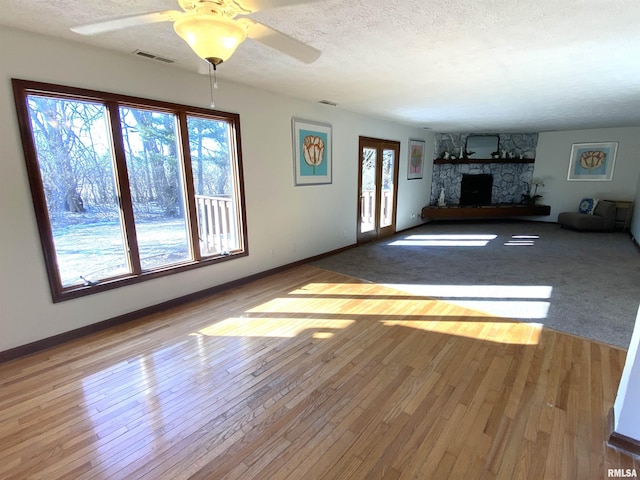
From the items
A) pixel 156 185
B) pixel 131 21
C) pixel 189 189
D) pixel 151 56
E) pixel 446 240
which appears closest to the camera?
pixel 131 21

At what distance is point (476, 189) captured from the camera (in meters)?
8.61

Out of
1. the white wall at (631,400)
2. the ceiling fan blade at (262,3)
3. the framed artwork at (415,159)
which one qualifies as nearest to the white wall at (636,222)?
the framed artwork at (415,159)

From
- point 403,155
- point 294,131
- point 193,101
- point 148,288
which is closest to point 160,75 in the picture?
point 193,101

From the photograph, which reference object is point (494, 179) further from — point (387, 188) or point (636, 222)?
point (387, 188)

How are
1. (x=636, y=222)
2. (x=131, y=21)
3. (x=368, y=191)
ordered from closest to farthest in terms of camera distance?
1. (x=131, y=21)
2. (x=636, y=222)
3. (x=368, y=191)

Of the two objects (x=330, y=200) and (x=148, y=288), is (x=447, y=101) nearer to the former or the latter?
(x=330, y=200)

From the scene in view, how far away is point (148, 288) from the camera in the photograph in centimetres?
313

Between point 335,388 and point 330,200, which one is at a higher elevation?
point 330,200

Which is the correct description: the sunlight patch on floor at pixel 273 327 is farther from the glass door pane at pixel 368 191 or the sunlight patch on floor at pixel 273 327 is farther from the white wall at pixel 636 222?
the white wall at pixel 636 222

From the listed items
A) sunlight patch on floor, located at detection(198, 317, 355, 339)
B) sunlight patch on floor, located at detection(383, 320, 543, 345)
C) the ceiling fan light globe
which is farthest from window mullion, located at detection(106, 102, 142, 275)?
sunlight patch on floor, located at detection(383, 320, 543, 345)

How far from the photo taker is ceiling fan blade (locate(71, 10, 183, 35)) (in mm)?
1393

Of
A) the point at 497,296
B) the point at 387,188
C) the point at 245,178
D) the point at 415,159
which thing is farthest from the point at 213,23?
the point at 415,159

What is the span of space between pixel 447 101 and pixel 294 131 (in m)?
2.23

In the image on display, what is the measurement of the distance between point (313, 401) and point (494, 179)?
28.5ft
